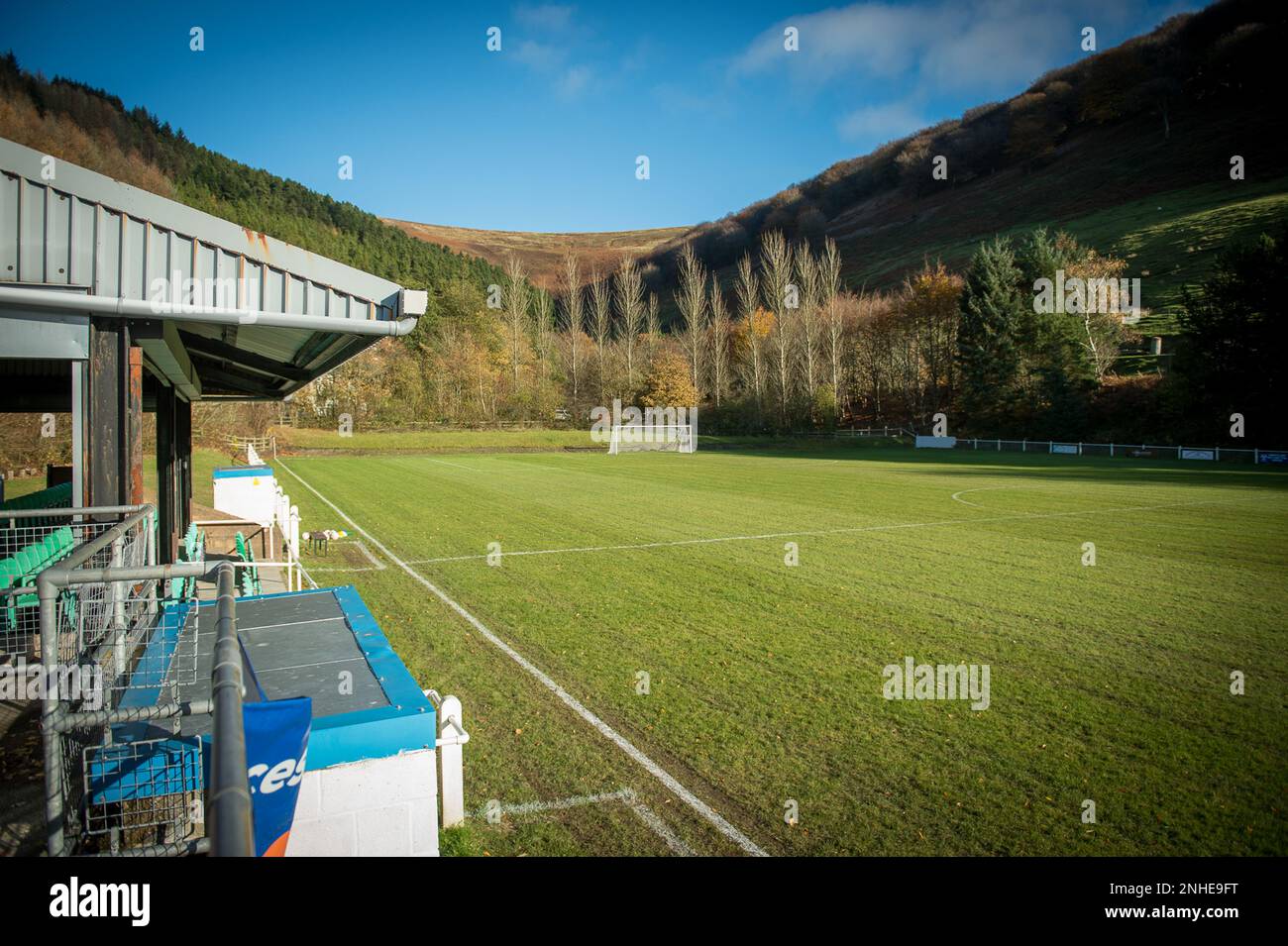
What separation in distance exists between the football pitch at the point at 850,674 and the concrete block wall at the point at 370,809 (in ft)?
2.36

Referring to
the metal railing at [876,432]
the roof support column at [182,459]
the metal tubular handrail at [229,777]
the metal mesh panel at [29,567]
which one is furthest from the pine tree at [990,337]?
the metal tubular handrail at [229,777]

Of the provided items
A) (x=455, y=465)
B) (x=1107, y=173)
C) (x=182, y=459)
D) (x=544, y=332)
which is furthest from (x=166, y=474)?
(x=1107, y=173)

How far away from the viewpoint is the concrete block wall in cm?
338

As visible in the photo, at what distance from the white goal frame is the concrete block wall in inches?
1871

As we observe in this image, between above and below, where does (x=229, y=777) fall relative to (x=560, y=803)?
above

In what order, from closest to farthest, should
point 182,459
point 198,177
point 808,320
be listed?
point 182,459 < point 808,320 < point 198,177

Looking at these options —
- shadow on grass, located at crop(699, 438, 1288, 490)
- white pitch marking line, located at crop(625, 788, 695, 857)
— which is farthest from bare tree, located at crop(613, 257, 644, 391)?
white pitch marking line, located at crop(625, 788, 695, 857)

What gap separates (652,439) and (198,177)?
64.0 metres

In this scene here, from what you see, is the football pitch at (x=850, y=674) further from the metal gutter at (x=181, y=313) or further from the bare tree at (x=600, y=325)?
the bare tree at (x=600, y=325)

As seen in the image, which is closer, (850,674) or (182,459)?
(850,674)

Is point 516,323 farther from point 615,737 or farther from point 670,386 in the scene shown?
point 615,737

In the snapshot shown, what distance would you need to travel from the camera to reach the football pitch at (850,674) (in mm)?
4570

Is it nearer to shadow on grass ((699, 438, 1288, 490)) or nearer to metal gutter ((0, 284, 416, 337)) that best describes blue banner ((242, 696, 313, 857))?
metal gutter ((0, 284, 416, 337))

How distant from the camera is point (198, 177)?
83.2 m
